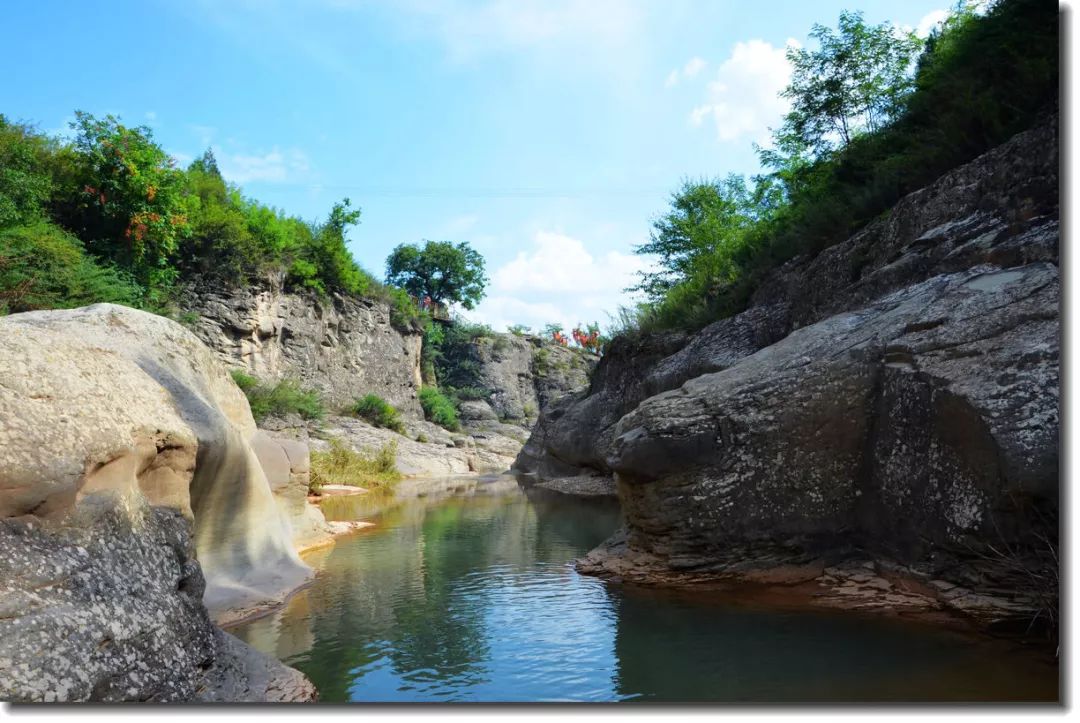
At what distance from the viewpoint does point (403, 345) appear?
34.1 metres

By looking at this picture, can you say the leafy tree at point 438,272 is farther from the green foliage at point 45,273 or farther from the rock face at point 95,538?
the rock face at point 95,538

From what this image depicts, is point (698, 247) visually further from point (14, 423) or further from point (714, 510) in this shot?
point (14, 423)

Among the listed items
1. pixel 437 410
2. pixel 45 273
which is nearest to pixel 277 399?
pixel 45 273

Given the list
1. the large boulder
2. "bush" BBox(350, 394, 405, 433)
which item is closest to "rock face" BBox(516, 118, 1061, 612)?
the large boulder

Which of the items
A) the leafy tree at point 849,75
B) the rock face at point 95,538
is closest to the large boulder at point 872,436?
the rock face at point 95,538

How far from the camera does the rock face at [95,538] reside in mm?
2887

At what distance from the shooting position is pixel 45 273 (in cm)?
1375

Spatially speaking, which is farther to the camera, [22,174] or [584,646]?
[22,174]

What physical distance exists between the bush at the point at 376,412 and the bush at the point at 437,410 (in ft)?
18.2

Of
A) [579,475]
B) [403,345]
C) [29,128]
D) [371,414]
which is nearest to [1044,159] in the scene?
[579,475]

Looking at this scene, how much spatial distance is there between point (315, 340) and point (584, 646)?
24.1 m

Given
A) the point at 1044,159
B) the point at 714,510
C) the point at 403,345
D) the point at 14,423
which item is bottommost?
the point at 714,510

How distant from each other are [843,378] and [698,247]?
18124 mm

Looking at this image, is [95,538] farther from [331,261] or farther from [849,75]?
[331,261]
